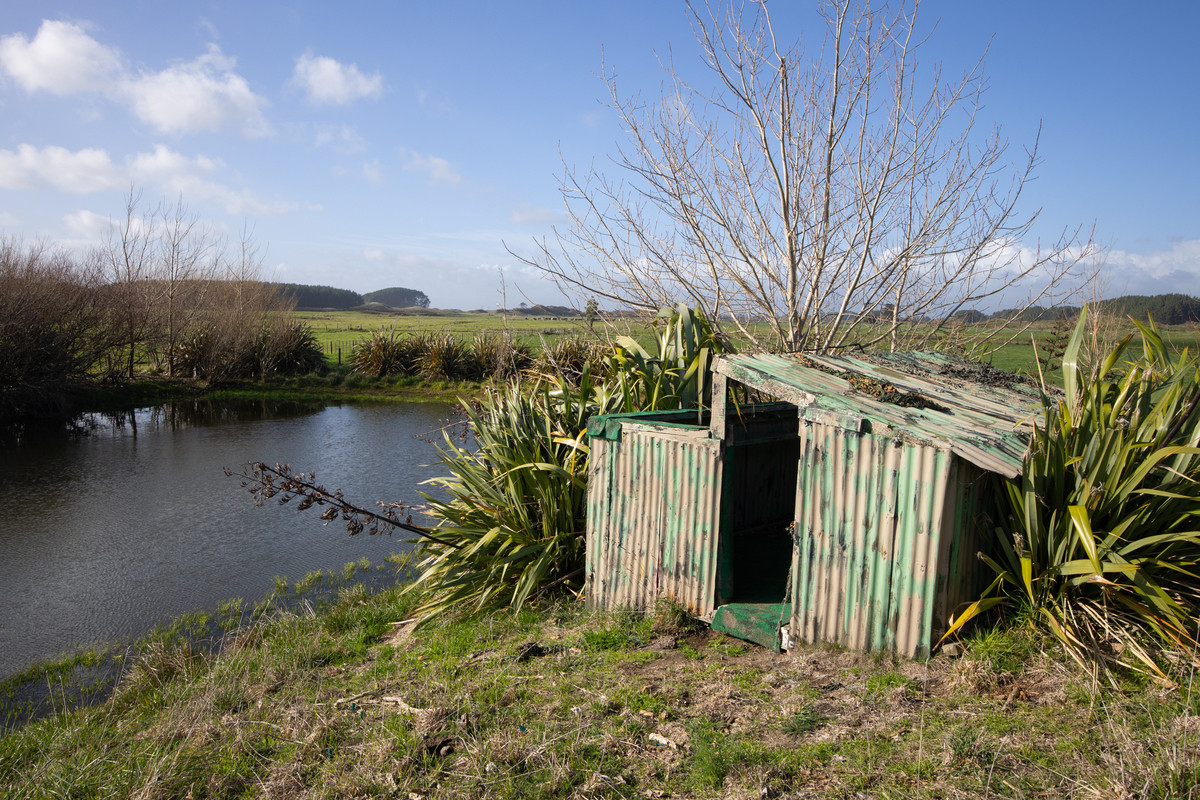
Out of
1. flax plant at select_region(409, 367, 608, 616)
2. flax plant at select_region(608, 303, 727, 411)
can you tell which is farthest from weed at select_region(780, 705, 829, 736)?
flax plant at select_region(608, 303, 727, 411)

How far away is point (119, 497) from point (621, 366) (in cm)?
1088

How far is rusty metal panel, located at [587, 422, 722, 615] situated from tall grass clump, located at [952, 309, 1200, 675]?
5.67 ft

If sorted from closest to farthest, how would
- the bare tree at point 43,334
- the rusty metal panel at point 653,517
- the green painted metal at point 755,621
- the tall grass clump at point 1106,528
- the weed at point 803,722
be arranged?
1. the weed at point 803,722
2. the tall grass clump at point 1106,528
3. the green painted metal at point 755,621
4. the rusty metal panel at point 653,517
5. the bare tree at point 43,334

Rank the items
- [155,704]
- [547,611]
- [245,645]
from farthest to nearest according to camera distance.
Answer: [245,645]
[547,611]
[155,704]

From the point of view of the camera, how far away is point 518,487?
679 cm

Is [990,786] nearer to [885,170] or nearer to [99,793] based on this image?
[99,793]

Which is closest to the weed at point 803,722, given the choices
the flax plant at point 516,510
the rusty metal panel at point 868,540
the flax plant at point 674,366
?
the rusty metal panel at point 868,540

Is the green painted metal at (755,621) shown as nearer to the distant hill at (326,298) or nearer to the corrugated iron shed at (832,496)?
the corrugated iron shed at (832,496)

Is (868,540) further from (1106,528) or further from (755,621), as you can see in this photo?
(1106,528)

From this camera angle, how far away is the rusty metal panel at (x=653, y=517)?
205 inches

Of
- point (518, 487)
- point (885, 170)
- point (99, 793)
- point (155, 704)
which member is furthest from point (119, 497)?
point (885, 170)

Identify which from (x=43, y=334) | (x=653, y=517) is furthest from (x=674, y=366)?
(x=43, y=334)

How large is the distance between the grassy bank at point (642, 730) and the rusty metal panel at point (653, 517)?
30cm

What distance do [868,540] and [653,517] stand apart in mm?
1716
